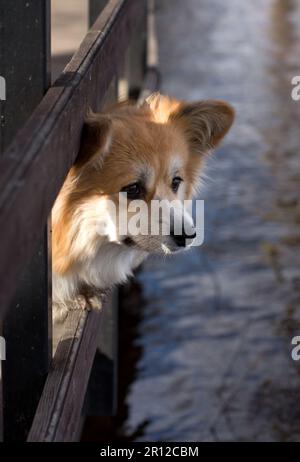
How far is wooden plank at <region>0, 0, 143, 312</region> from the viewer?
1384 millimetres

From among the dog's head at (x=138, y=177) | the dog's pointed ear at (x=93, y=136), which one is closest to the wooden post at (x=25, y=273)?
the dog's pointed ear at (x=93, y=136)

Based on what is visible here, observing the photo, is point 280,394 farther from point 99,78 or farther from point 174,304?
point 99,78

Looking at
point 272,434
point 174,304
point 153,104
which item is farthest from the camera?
point 174,304

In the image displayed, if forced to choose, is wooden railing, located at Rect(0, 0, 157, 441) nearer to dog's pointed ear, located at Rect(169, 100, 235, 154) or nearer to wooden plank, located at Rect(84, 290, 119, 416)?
dog's pointed ear, located at Rect(169, 100, 235, 154)

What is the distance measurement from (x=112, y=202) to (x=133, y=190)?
68 mm

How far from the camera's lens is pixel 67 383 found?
2086 millimetres

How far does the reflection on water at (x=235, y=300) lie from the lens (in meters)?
3.84

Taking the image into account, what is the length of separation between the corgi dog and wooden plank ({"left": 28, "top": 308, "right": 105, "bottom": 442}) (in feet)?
0.46

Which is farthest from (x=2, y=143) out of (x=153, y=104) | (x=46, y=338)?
(x=153, y=104)

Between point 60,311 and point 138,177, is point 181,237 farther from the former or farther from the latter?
point 60,311

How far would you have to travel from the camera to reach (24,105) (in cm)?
192

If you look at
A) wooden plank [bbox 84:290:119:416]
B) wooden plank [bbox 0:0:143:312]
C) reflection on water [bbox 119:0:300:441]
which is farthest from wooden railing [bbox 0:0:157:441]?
reflection on water [bbox 119:0:300:441]

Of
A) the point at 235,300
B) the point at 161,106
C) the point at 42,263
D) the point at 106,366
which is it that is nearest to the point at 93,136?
the point at 42,263
